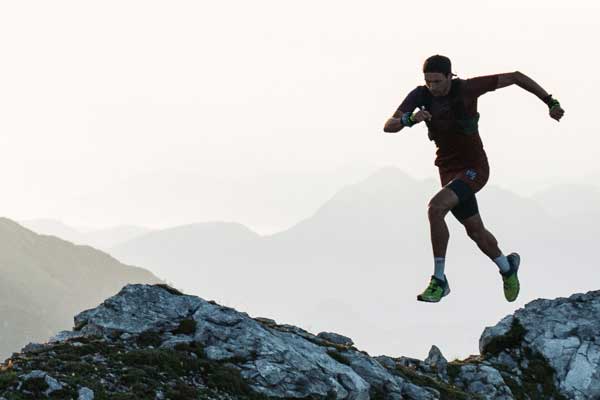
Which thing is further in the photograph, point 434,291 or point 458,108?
point 434,291

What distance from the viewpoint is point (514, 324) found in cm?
2714

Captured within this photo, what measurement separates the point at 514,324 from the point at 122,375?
18.7 meters

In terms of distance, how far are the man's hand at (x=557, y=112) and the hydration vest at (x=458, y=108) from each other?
5.00 feet

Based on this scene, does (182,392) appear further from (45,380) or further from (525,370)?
(525,370)

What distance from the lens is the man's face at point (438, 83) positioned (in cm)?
1205

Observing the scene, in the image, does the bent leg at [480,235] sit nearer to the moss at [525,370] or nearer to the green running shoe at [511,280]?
the green running shoe at [511,280]

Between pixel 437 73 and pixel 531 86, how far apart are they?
2198mm

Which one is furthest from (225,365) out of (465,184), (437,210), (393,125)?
(393,125)

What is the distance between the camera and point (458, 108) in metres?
12.4

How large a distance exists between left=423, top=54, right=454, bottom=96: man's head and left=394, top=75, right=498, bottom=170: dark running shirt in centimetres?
25

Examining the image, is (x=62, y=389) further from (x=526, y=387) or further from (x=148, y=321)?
(x=526, y=387)

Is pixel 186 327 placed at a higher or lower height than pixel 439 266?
lower

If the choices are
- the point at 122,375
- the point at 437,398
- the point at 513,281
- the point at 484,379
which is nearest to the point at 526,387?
the point at 484,379

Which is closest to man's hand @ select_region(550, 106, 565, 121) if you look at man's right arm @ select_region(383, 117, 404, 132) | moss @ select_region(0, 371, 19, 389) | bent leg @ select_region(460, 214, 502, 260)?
bent leg @ select_region(460, 214, 502, 260)
